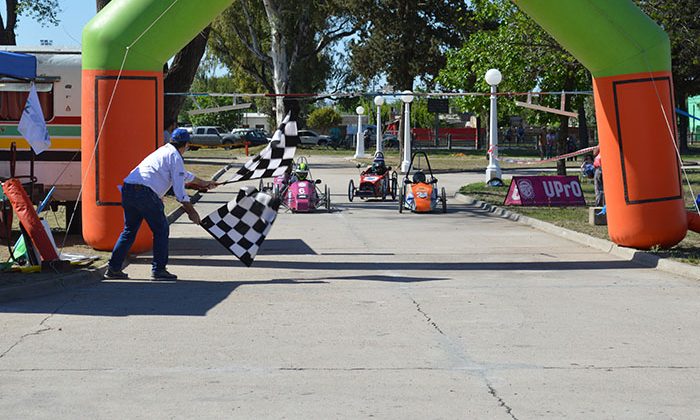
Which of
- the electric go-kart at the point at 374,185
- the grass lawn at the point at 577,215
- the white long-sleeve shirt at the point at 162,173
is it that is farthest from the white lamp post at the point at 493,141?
the white long-sleeve shirt at the point at 162,173

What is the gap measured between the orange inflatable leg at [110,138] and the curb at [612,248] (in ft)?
21.8

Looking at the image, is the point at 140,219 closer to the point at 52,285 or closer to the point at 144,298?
the point at 52,285

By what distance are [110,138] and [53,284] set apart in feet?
9.61

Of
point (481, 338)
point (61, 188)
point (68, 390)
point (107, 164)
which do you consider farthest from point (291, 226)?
point (68, 390)

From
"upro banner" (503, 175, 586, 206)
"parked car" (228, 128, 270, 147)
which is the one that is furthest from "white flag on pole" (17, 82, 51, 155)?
"parked car" (228, 128, 270, 147)

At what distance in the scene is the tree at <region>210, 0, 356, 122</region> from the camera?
5884 cm

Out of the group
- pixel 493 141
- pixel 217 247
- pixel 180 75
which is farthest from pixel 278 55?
pixel 217 247

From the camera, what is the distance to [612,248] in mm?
14391

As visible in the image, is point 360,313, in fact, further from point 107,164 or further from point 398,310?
point 107,164

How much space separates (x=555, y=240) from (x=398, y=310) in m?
7.51

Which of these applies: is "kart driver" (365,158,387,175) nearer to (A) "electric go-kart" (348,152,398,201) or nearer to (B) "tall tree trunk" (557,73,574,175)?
(A) "electric go-kart" (348,152,398,201)

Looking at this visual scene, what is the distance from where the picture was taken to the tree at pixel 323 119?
329 ft

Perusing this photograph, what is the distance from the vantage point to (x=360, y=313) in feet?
31.0

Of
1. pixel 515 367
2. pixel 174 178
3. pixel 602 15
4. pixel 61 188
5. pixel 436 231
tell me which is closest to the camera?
pixel 515 367
